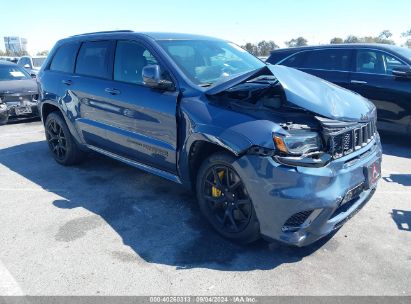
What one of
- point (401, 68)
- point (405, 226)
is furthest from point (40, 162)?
point (401, 68)

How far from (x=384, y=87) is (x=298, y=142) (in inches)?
170

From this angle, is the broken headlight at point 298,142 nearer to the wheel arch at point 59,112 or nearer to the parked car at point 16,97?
the wheel arch at point 59,112

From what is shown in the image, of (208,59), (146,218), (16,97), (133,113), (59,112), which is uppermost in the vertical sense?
(208,59)

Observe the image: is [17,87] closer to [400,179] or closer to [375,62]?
[375,62]

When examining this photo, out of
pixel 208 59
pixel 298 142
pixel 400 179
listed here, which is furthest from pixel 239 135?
pixel 400 179

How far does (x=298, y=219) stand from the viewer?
9.03 feet

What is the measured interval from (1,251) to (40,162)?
8.94ft

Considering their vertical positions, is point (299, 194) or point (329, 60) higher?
point (329, 60)

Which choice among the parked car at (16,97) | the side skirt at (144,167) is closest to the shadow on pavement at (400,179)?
the side skirt at (144,167)

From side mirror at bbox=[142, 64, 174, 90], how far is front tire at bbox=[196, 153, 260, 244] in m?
0.87

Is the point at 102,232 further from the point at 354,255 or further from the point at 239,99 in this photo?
the point at 354,255

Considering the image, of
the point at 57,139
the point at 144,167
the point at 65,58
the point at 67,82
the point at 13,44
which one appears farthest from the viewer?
the point at 13,44

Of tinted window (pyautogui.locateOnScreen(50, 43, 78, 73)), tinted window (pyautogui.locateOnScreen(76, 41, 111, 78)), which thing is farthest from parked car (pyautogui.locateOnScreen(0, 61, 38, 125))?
tinted window (pyautogui.locateOnScreen(76, 41, 111, 78))

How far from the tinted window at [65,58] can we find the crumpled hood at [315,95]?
2678 mm
